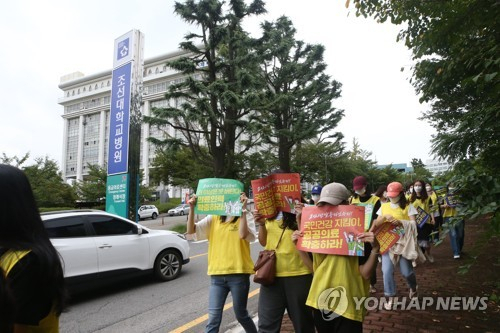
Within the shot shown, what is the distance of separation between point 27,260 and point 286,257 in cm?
218

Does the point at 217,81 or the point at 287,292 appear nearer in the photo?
the point at 287,292

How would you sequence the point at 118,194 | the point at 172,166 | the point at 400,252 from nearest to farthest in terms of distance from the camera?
the point at 400,252 → the point at 118,194 → the point at 172,166

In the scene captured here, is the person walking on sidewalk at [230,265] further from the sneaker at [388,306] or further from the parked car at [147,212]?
the parked car at [147,212]

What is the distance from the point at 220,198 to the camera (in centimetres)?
354

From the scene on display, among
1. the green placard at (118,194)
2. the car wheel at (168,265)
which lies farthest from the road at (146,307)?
the green placard at (118,194)

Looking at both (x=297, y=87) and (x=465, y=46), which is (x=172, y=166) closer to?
(x=297, y=87)

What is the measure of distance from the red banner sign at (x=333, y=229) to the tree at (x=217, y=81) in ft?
46.1

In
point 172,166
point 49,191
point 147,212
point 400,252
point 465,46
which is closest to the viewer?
point 465,46

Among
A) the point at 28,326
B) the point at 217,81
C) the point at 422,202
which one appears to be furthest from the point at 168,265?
the point at 217,81

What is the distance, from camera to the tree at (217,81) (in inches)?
660

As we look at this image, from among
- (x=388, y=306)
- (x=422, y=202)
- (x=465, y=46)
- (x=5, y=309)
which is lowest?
(x=388, y=306)

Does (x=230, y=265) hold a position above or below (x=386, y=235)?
below

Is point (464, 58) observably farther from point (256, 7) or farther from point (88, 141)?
point (88, 141)

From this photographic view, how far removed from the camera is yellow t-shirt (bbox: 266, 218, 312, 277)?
120 inches
